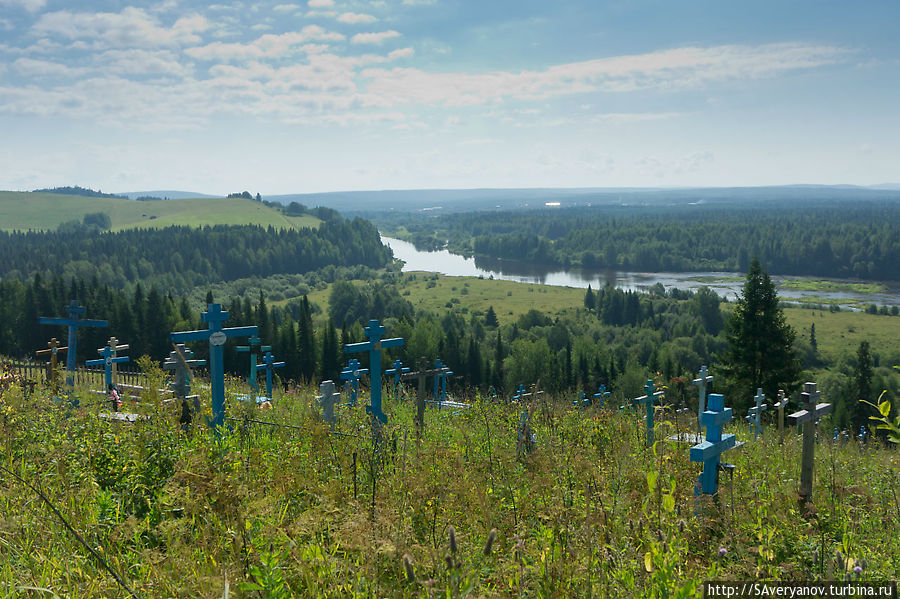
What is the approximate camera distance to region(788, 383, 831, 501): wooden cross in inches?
224

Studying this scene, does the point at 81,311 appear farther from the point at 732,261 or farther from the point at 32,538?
the point at 732,261

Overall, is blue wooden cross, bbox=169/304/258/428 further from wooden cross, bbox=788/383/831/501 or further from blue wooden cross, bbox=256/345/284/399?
wooden cross, bbox=788/383/831/501

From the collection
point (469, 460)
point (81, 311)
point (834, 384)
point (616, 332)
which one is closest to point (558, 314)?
point (616, 332)

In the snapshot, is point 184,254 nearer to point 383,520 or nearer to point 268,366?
point 268,366

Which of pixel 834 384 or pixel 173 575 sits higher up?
pixel 173 575

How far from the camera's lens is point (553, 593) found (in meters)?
3.54

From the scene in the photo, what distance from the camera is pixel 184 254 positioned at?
14662 centimetres

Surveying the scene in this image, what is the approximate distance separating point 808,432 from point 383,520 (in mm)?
4590

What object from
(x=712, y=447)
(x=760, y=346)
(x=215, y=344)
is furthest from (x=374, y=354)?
(x=760, y=346)

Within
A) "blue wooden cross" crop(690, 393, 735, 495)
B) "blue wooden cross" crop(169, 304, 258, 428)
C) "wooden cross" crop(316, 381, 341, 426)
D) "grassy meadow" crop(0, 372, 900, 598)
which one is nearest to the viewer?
"grassy meadow" crop(0, 372, 900, 598)

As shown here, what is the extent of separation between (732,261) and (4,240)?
209 meters

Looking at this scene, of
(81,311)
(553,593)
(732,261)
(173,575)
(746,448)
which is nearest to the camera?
(553,593)

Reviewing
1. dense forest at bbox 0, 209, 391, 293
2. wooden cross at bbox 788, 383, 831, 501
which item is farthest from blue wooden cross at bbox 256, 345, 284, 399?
dense forest at bbox 0, 209, 391, 293

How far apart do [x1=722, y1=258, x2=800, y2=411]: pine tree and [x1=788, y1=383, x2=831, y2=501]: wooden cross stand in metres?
21.7
